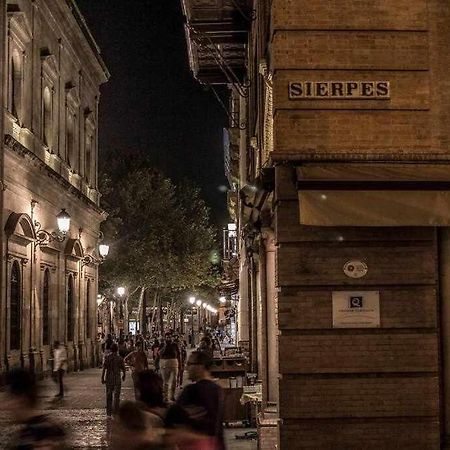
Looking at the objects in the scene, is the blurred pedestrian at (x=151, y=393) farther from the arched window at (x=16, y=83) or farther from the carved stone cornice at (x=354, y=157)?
the arched window at (x=16, y=83)

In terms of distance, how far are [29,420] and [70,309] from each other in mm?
30420

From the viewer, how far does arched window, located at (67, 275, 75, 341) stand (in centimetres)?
3559

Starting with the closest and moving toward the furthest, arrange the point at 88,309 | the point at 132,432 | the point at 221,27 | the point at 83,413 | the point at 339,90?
the point at 132,432 → the point at 339,90 → the point at 83,413 → the point at 221,27 → the point at 88,309

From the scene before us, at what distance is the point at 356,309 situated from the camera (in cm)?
1128

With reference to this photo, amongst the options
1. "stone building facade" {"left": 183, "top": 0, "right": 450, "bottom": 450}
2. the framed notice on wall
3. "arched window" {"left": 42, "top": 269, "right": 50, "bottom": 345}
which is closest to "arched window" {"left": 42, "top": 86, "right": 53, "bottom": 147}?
"arched window" {"left": 42, "top": 269, "right": 50, "bottom": 345}

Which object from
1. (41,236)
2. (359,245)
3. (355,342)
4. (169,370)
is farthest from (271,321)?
(41,236)

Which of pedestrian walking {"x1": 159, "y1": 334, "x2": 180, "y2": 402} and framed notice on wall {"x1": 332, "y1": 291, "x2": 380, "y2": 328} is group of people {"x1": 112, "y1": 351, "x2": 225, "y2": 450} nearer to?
framed notice on wall {"x1": 332, "y1": 291, "x2": 380, "y2": 328}

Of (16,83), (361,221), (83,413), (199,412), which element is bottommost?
(83,413)

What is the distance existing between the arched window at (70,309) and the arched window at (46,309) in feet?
11.1

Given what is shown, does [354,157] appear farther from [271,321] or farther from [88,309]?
[88,309]

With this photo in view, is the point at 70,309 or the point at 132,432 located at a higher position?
the point at 70,309

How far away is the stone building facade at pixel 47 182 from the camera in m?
26.2

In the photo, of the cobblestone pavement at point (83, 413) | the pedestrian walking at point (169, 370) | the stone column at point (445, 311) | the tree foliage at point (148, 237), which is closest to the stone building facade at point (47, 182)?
the cobblestone pavement at point (83, 413)

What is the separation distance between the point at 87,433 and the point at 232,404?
2.77 m
